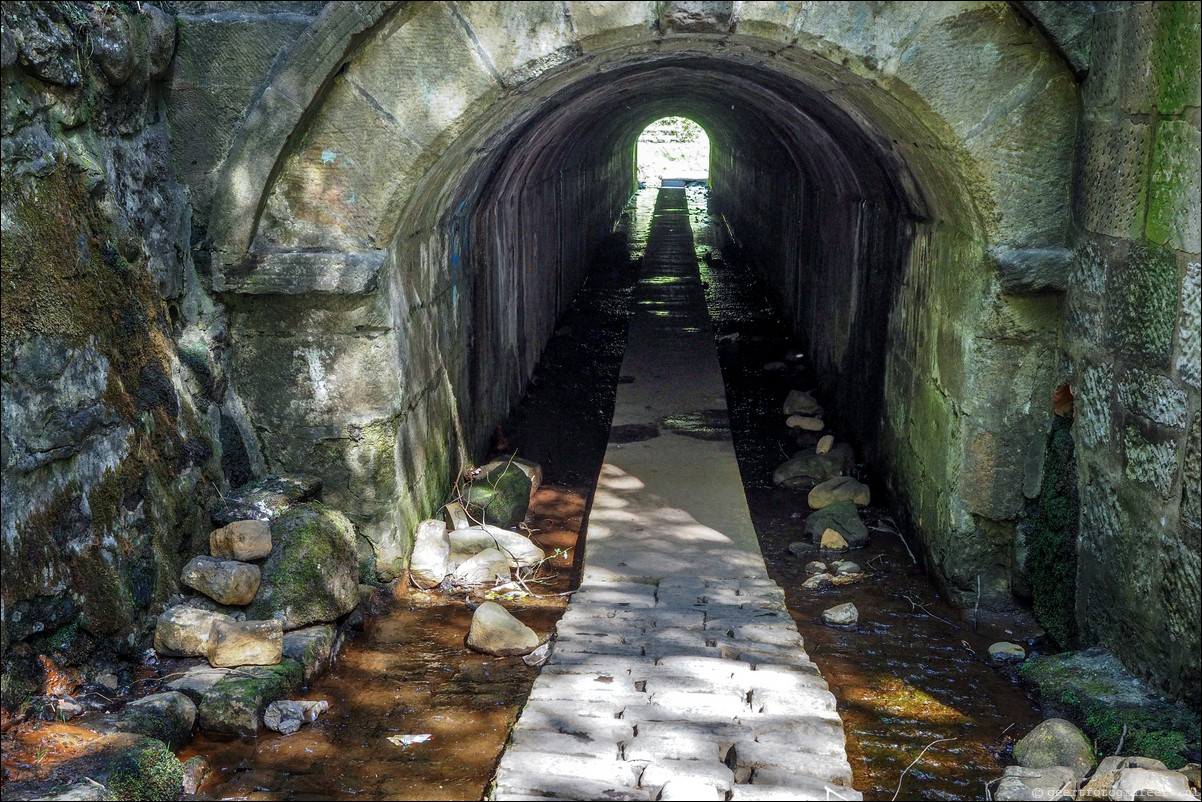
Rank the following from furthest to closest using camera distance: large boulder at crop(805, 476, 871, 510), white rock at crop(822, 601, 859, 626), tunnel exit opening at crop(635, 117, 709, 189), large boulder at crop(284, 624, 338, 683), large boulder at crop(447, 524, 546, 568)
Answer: tunnel exit opening at crop(635, 117, 709, 189), large boulder at crop(805, 476, 871, 510), large boulder at crop(447, 524, 546, 568), white rock at crop(822, 601, 859, 626), large boulder at crop(284, 624, 338, 683)

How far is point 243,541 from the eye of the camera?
400cm

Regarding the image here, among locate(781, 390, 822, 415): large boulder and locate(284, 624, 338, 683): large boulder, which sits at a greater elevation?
locate(781, 390, 822, 415): large boulder

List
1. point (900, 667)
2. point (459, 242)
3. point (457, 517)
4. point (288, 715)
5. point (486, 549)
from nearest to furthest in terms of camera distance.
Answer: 1. point (288, 715)
2. point (900, 667)
3. point (486, 549)
4. point (457, 517)
5. point (459, 242)

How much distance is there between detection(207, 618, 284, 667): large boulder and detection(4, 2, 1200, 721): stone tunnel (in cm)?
32

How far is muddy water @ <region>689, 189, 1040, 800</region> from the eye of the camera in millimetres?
3340

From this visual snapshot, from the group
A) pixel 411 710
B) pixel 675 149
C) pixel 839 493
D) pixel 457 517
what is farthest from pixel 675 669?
pixel 675 149

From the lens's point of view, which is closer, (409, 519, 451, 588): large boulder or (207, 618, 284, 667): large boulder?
(207, 618, 284, 667): large boulder

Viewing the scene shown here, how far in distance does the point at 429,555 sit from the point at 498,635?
92 centimetres

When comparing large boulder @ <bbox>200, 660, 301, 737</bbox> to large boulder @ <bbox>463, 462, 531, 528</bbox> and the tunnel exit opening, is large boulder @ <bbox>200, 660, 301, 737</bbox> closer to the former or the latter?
large boulder @ <bbox>463, 462, 531, 528</bbox>

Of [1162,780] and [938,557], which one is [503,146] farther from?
[1162,780]

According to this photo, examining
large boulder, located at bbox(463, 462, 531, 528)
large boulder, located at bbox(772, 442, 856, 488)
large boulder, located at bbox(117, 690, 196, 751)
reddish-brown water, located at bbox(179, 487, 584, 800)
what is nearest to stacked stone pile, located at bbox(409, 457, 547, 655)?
large boulder, located at bbox(463, 462, 531, 528)

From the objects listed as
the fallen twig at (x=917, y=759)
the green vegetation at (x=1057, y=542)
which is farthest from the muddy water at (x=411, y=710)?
the green vegetation at (x=1057, y=542)

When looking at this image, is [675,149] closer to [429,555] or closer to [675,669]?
[429,555]

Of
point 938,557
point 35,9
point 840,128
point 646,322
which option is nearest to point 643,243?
point 646,322
